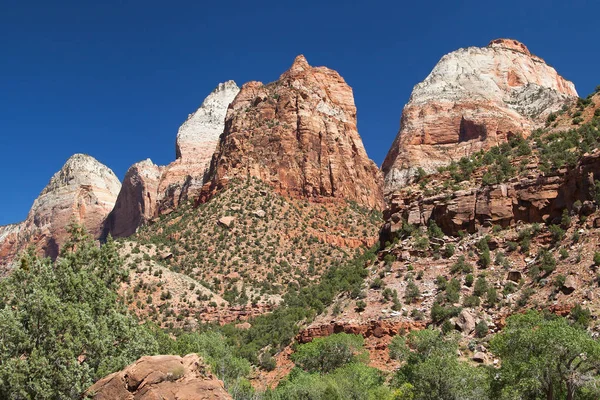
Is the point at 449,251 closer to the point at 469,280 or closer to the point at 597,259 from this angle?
the point at 469,280

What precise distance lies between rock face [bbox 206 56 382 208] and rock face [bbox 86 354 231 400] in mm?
68056

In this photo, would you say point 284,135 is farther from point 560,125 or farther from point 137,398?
point 137,398

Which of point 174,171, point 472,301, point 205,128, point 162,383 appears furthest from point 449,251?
point 205,128

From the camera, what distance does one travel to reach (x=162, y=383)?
15195mm

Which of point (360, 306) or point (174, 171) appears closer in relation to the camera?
point (360, 306)

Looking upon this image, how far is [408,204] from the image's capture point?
4484cm

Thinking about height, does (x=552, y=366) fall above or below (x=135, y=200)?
below

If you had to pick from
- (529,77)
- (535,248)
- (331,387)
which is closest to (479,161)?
(535,248)

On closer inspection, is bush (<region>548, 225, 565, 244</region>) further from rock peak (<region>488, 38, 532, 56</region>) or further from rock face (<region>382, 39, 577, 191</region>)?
rock peak (<region>488, 38, 532, 56</region>)

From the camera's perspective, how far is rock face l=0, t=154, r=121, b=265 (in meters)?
143

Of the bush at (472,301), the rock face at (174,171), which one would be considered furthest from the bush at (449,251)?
the rock face at (174,171)

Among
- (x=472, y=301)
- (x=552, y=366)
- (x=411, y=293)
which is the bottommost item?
(x=552, y=366)

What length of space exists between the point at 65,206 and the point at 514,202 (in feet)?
423

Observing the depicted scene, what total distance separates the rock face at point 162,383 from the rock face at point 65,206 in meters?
132
